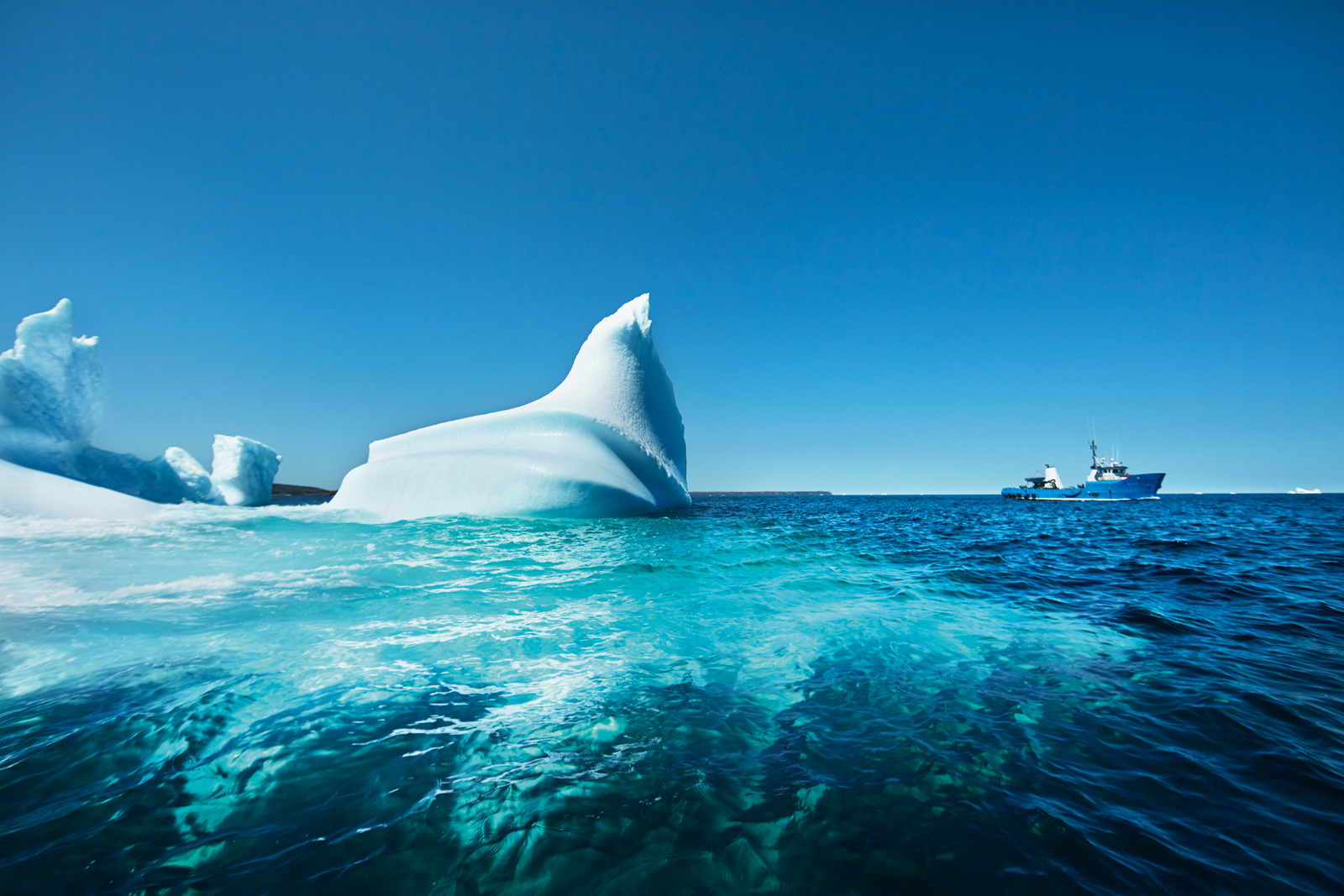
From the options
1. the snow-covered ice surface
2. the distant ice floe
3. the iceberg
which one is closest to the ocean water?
the iceberg

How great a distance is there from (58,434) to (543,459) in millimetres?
16703

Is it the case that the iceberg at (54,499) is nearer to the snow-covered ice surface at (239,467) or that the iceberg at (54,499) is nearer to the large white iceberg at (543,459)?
the large white iceberg at (543,459)

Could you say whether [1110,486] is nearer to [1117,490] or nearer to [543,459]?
[1117,490]

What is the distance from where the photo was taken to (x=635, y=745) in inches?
100.0

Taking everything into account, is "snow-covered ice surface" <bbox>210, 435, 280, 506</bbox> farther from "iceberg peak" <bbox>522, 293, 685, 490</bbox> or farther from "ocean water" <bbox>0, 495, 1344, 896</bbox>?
"ocean water" <bbox>0, 495, 1344, 896</bbox>

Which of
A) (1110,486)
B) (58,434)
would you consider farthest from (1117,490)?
(58,434)

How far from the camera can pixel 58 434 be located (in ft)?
51.8

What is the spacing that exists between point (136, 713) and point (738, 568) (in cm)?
626

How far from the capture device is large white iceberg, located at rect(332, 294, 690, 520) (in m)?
14.5

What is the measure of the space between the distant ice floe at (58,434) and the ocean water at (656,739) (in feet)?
27.2

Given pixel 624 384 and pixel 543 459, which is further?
pixel 624 384

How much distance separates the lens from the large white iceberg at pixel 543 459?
14.5m

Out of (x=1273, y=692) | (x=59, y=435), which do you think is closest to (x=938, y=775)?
(x=1273, y=692)

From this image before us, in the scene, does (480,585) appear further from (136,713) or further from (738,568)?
(738,568)
